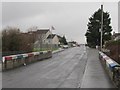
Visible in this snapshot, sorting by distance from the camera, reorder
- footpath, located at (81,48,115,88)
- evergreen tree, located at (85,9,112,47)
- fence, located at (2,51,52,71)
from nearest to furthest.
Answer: footpath, located at (81,48,115,88) < fence, located at (2,51,52,71) < evergreen tree, located at (85,9,112,47)

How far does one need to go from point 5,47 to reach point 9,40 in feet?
4.03

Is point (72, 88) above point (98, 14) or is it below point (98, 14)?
below

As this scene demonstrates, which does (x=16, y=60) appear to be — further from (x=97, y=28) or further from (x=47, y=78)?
(x=97, y=28)

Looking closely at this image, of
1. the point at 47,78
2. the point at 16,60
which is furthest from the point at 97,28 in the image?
the point at 47,78

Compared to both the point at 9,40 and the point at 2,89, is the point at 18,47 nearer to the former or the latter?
the point at 9,40

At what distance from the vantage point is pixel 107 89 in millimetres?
12617

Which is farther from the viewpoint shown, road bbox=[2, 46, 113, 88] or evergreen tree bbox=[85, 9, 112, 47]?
evergreen tree bbox=[85, 9, 112, 47]

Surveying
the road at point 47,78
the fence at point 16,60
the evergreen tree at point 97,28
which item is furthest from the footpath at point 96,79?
the evergreen tree at point 97,28

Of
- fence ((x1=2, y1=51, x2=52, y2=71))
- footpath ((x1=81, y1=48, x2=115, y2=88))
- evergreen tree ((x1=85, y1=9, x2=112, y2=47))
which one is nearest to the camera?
footpath ((x1=81, y1=48, x2=115, y2=88))

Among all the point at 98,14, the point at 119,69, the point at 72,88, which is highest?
the point at 98,14

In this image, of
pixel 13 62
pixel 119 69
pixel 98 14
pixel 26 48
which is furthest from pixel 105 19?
pixel 119 69

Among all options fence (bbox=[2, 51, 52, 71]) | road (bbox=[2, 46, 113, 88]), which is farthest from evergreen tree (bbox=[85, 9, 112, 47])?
road (bbox=[2, 46, 113, 88])

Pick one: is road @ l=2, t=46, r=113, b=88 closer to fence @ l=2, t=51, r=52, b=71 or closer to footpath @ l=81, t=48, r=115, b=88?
footpath @ l=81, t=48, r=115, b=88

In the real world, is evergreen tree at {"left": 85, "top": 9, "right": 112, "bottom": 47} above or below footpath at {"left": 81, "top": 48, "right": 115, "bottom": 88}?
above
